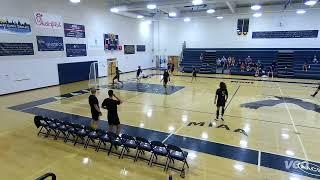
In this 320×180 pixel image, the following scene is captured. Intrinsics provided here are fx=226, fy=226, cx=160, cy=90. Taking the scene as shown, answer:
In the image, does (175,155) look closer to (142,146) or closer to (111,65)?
(142,146)

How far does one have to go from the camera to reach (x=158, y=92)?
1480cm

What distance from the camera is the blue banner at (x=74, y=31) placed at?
17.5 meters

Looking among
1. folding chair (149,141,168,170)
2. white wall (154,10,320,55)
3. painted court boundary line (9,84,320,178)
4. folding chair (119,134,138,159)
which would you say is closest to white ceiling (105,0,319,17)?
white wall (154,10,320,55)

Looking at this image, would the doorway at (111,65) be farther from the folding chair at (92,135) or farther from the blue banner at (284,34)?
the folding chair at (92,135)

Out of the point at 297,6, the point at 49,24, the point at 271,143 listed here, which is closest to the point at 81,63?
the point at 49,24

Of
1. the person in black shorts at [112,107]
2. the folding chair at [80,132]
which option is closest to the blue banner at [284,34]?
the person in black shorts at [112,107]

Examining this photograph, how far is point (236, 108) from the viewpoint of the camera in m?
11.2

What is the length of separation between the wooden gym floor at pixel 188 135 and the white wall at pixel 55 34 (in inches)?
A: 56.1

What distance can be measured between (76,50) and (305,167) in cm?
1738

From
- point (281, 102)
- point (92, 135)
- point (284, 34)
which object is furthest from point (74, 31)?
point (284, 34)

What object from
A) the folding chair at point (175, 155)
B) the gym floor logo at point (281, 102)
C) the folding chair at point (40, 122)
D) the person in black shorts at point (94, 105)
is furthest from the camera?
the gym floor logo at point (281, 102)

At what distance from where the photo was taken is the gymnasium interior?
19.4 feet

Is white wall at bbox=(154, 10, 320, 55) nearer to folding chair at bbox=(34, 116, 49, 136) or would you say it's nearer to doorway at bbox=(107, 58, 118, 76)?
doorway at bbox=(107, 58, 118, 76)

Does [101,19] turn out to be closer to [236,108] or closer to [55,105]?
[55,105]
